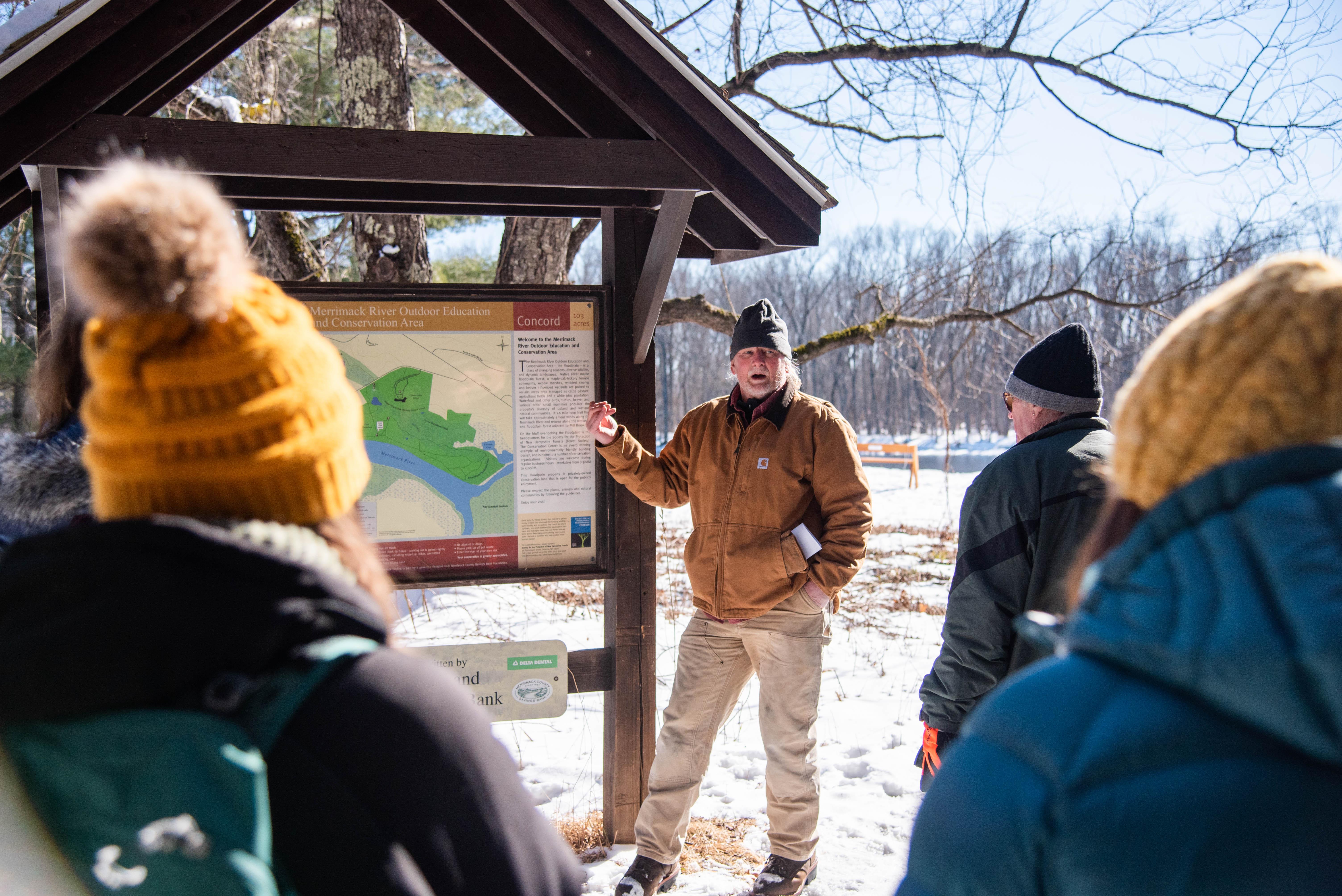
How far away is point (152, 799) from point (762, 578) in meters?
2.57

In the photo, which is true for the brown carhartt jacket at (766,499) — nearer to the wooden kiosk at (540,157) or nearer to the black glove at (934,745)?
the wooden kiosk at (540,157)

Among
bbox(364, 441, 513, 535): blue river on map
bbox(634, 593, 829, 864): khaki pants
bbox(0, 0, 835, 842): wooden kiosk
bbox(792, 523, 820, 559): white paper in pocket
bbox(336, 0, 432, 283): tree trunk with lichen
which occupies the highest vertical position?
bbox(336, 0, 432, 283): tree trunk with lichen

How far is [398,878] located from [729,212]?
Result: 3000mm

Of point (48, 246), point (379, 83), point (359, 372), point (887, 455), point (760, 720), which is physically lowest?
point (887, 455)

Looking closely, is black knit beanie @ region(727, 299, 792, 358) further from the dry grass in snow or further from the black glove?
the dry grass in snow

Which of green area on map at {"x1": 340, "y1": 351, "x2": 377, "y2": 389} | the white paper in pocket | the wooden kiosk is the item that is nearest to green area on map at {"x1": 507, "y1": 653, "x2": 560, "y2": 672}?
the wooden kiosk

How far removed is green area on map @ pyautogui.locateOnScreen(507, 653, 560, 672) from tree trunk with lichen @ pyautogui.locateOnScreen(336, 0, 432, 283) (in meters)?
3.22

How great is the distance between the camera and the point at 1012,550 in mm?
2463

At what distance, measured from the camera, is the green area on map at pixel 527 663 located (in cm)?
334

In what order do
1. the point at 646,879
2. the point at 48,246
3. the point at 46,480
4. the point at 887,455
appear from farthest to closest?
the point at 887,455, the point at 646,879, the point at 48,246, the point at 46,480

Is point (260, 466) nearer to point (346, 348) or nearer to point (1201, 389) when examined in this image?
point (1201, 389)

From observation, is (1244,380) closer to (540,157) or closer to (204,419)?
(204,419)

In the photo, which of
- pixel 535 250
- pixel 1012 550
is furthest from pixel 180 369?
pixel 535 250

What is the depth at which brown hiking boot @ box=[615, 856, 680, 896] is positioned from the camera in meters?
3.06
